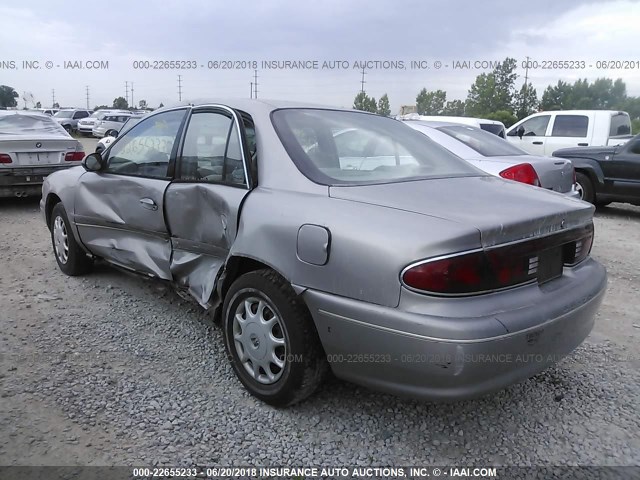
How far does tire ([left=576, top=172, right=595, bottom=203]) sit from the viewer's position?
8.44 m

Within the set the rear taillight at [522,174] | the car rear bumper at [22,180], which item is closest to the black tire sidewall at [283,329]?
the rear taillight at [522,174]

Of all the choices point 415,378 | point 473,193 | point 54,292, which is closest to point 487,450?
point 415,378

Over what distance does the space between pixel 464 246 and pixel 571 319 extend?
745mm

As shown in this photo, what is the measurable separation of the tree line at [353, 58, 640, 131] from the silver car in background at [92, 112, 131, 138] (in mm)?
20677

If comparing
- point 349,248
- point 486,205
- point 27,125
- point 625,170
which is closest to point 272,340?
point 349,248

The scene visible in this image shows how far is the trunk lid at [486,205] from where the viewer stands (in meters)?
2.16

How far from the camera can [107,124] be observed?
86.9 ft

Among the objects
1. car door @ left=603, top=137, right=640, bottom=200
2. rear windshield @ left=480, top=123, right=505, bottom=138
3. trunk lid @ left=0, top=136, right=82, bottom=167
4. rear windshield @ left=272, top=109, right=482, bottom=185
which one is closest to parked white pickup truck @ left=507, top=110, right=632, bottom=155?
rear windshield @ left=480, top=123, right=505, bottom=138

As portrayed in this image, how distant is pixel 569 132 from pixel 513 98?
48.1 m

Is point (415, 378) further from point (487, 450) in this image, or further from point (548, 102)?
point (548, 102)

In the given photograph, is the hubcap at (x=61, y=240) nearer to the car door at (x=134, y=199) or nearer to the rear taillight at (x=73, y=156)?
the car door at (x=134, y=199)

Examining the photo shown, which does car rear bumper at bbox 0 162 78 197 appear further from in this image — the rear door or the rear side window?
the rear side window

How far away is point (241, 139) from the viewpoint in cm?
294

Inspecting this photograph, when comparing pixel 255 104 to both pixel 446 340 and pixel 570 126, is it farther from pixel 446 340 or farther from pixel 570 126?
pixel 570 126
